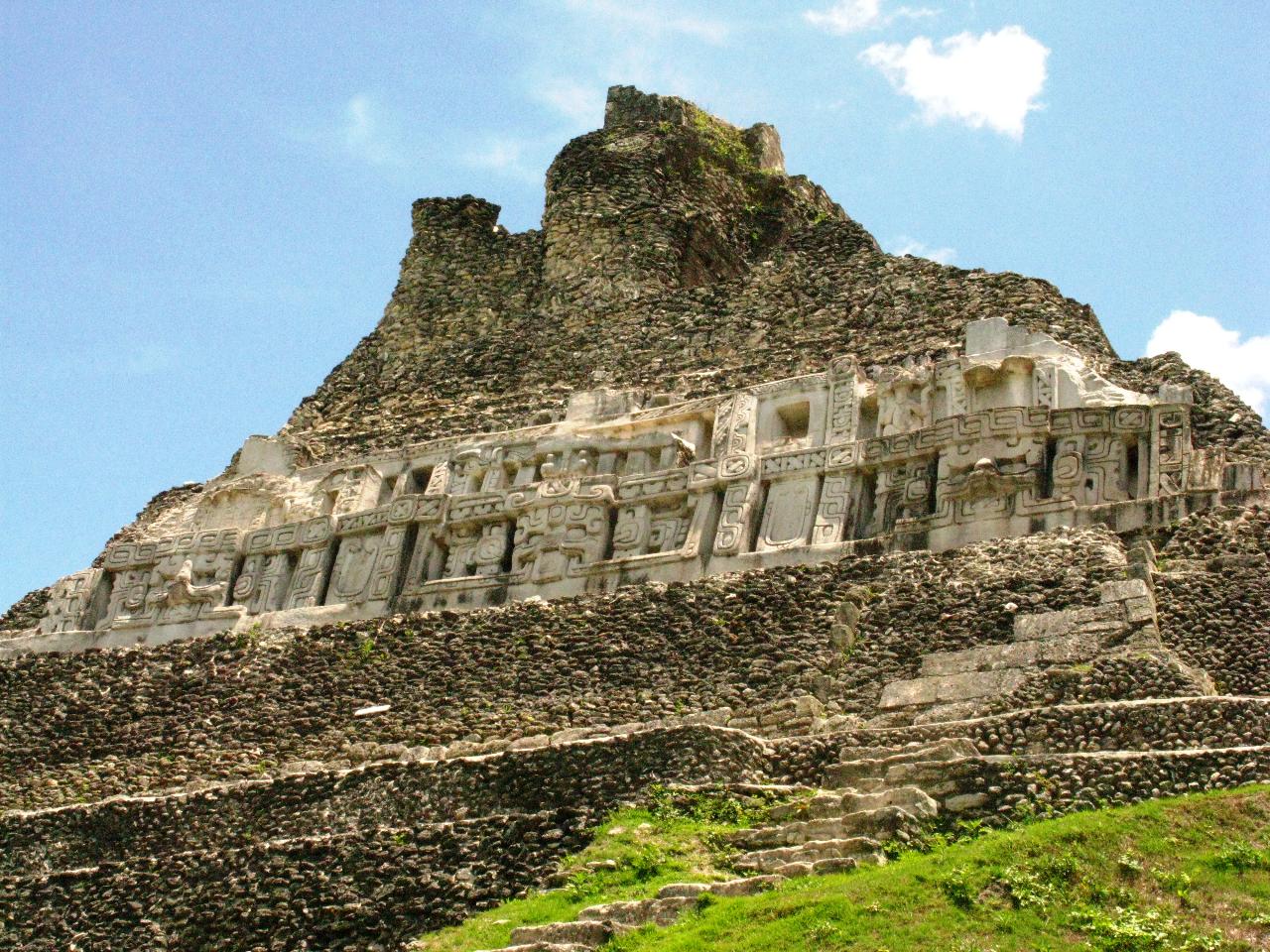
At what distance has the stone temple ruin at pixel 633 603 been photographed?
584 inches

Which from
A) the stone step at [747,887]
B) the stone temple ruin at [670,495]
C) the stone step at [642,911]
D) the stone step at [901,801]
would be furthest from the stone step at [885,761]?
the stone temple ruin at [670,495]

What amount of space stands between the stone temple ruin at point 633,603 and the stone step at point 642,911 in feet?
0.27

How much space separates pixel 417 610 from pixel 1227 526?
946cm

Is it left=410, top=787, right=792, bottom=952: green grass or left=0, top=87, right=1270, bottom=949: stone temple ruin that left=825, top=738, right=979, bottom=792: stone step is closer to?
left=0, top=87, right=1270, bottom=949: stone temple ruin

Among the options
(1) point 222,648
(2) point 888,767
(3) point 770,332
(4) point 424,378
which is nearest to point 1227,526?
(2) point 888,767

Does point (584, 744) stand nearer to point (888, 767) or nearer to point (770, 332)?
point (888, 767)

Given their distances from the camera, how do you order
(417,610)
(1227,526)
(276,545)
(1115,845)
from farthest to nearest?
(276,545), (417,610), (1227,526), (1115,845)

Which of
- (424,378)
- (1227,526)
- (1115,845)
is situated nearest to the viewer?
(1115,845)

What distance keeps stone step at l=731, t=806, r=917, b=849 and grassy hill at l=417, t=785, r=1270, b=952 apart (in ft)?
0.95

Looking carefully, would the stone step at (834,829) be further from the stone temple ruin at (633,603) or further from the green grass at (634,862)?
the green grass at (634,862)

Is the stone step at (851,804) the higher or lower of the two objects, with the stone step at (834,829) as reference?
higher

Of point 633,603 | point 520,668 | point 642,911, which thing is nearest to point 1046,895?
point 642,911

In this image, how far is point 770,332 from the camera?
25500 mm

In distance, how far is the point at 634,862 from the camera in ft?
44.5
